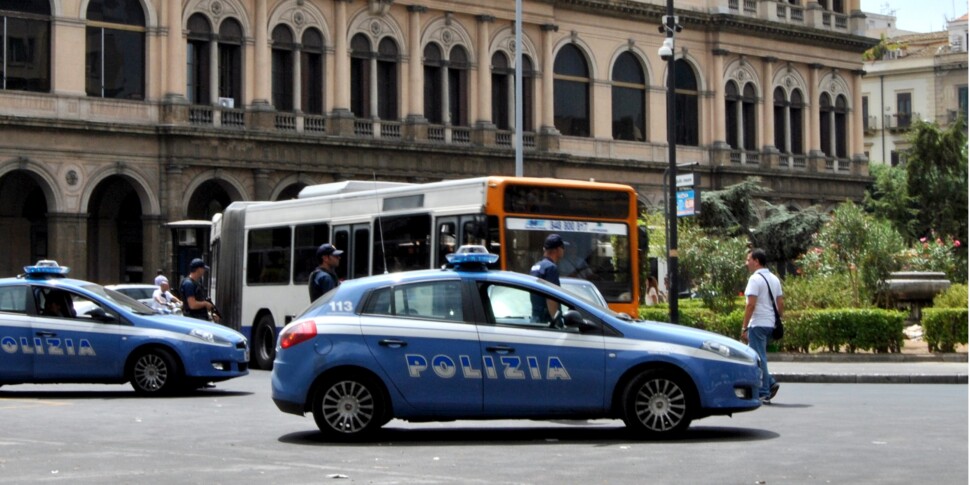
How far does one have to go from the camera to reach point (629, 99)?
190ft

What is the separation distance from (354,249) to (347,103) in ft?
77.4

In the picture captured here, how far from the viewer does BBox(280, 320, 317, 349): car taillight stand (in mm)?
13836

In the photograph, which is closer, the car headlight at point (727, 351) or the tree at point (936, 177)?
the car headlight at point (727, 351)

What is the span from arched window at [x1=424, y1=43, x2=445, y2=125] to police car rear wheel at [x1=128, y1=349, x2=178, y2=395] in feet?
Answer: 106

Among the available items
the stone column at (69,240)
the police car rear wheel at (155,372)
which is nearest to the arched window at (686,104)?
the stone column at (69,240)

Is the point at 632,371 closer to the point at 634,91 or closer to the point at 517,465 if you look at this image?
the point at 517,465

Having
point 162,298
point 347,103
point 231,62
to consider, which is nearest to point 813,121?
point 347,103

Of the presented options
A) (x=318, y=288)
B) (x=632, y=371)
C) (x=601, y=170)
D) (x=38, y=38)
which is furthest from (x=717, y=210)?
(x=632, y=371)

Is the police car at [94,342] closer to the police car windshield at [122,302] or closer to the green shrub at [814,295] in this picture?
the police car windshield at [122,302]

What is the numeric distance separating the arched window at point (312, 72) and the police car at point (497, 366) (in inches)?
1354

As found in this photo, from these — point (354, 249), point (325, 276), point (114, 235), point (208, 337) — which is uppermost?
point (114, 235)

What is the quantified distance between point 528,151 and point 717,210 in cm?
744

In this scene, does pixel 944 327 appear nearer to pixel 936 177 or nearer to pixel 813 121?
pixel 813 121

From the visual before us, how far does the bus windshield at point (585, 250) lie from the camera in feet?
72.2
